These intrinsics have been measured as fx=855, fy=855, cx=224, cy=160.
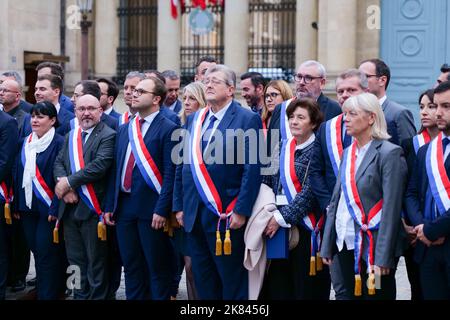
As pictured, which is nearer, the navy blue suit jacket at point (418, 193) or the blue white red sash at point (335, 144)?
the navy blue suit jacket at point (418, 193)

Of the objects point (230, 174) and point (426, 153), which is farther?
point (230, 174)

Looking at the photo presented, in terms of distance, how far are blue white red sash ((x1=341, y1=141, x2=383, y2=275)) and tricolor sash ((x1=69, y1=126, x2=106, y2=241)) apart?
2433mm

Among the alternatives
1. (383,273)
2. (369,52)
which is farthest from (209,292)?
(369,52)

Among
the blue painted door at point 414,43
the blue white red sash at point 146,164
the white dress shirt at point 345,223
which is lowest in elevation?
the white dress shirt at point 345,223

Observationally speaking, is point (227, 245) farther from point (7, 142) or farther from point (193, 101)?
point (7, 142)

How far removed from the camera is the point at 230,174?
22.2 ft

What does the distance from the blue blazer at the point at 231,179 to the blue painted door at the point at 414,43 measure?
10947 millimetres

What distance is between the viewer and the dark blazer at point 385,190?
5902mm

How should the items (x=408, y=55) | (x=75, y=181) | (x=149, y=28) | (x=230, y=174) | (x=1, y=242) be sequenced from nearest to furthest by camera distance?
(x=230, y=174), (x=75, y=181), (x=1, y=242), (x=408, y=55), (x=149, y=28)

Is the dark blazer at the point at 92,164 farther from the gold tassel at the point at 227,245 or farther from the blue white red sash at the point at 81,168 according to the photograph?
the gold tassel at the point at 227,245

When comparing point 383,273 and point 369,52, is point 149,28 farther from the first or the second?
point 383,273

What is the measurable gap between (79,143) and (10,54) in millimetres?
11070

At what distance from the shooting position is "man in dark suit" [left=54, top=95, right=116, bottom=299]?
24.8ft

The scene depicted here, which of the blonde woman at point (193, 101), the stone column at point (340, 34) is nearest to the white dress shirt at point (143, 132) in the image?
the blonde woman at point (193, 101)
